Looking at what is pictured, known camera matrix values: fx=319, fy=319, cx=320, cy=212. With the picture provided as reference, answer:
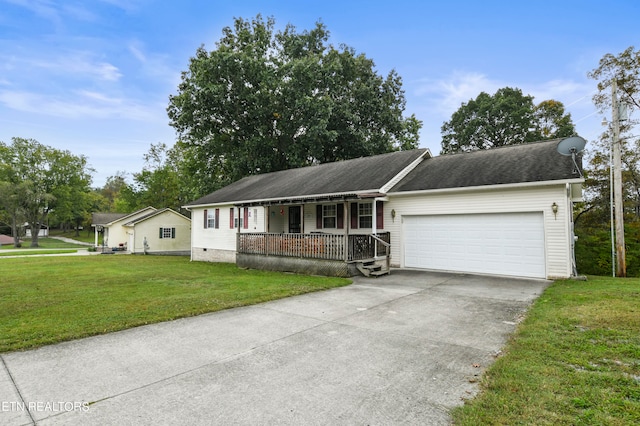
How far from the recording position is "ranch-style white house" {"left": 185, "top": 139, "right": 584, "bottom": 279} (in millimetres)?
A: 9531

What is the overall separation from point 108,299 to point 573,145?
42.9ft

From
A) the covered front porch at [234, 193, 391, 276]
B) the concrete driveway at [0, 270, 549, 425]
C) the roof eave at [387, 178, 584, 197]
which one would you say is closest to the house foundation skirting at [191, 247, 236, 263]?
the covered front porch at [234, 193, 391, 276]

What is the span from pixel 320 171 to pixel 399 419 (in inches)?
577

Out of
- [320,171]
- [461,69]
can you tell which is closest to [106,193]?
[320,171]

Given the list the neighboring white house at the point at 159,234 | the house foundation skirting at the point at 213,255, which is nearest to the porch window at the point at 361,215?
the house foundation skirting at the point at 213,255

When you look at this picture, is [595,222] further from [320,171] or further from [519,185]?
[320,171]

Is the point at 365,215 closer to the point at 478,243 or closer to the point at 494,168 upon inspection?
the point at 478,243

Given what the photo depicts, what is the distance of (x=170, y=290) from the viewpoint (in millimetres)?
8477

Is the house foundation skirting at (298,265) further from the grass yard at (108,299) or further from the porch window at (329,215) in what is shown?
the porch window at (329,215)

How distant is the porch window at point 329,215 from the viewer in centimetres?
1402

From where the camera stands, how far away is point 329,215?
46.6 ft

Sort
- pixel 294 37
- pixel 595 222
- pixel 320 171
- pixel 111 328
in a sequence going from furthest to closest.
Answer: pixel 294 37 → pixel 595 222 → pixel 320 171 → pixel 111 328

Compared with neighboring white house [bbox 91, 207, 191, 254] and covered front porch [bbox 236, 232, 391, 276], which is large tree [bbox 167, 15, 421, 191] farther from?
covered front porch [bbox 236, 232, 391, 276]

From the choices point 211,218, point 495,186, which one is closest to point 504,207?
point 495,186
